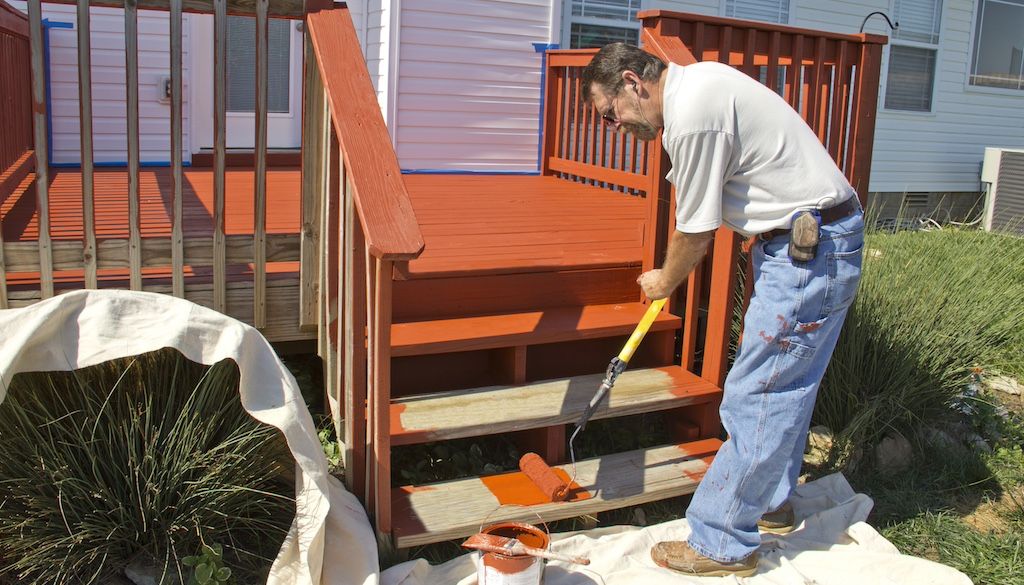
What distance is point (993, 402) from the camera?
443 cm

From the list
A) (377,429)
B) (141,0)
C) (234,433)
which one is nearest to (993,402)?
(377,429)

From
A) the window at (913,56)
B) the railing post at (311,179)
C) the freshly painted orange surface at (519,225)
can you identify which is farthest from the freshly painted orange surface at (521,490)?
the window at (913,56)

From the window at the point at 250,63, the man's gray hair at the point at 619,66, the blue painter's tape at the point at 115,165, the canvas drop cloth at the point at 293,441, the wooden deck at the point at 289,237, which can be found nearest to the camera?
the canvas drop cloth at the point at 293,441

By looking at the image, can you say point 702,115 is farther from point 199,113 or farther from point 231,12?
point 199,113

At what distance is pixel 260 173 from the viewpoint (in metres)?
3.42

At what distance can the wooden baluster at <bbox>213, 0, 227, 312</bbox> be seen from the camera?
128 inches

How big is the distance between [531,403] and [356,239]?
Result: 899mm

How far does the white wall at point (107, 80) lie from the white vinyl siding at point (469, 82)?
169cm

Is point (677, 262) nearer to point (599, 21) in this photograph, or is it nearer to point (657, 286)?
point (657, 286)

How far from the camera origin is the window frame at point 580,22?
8.03 meters

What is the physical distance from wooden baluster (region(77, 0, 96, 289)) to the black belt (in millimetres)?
2311

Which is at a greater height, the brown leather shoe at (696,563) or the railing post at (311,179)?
the railing post at (311,179)

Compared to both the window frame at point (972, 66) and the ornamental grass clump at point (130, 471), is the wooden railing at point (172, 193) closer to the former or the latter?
the ornamental grass clump at point (130, 471)

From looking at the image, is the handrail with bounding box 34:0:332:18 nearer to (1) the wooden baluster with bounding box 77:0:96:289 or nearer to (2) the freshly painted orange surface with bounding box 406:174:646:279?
(1) the wooden baluster with bounding box 77:0:96:289
